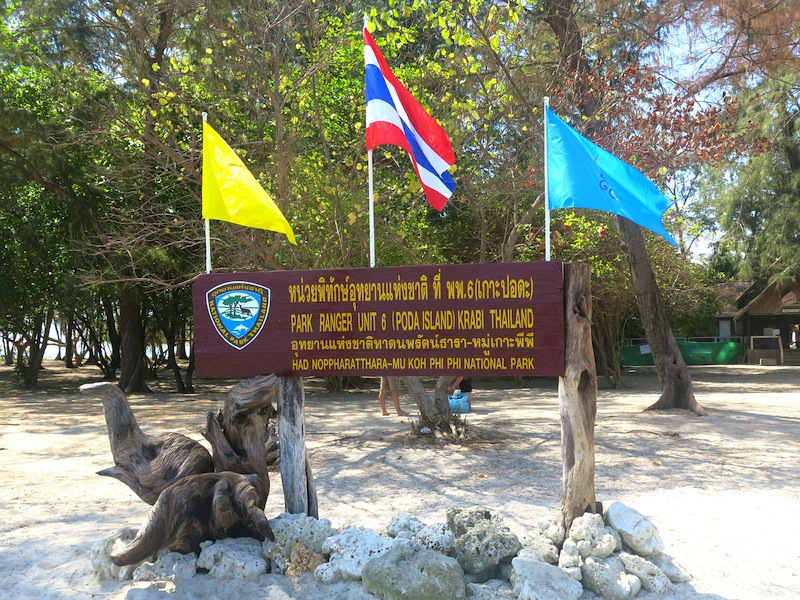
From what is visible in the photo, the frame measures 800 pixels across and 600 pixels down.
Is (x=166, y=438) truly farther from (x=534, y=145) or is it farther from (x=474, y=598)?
(x=534, y=145)

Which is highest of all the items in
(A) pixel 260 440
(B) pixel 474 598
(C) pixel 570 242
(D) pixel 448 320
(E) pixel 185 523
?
(C) pixel 570 242

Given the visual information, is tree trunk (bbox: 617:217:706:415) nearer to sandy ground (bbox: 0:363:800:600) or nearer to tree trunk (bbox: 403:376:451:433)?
sandy ground (bbox: 0:363:800:600)

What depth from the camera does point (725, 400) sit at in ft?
52.1

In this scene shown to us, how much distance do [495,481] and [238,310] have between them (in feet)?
13.1

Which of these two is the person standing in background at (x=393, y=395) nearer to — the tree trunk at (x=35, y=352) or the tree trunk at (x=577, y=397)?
the tree trunk at (x=577, y=397)

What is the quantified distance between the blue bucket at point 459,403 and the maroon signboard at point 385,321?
7392 millimetres

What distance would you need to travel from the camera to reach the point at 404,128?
6.20m

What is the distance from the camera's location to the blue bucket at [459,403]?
12.9 meters

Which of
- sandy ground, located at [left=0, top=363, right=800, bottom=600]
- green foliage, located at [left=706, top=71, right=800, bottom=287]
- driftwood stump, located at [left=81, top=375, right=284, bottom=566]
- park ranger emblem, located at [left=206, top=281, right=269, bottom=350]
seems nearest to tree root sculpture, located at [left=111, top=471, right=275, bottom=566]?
driftwood stump, located at [left=81, top=375, right=284, bottom=566]

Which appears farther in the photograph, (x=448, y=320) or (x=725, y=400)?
(x=725, y=400)

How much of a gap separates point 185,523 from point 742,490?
583 centimetres

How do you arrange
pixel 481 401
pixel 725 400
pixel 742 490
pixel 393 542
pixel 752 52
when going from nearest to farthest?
pixel 393 542 → pixel 742 490 → pixel 752 52 → pixel 725 400 → pixel 481 401

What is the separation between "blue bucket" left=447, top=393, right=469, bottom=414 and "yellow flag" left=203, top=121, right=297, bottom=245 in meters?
7.67

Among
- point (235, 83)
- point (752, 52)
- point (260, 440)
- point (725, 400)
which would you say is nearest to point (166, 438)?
point (260, 440)
